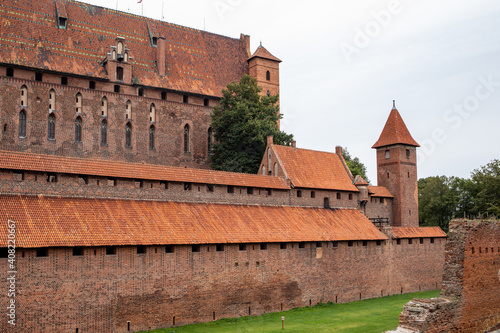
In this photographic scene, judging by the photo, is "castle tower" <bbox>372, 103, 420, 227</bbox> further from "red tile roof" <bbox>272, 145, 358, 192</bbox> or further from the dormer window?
the dormer window

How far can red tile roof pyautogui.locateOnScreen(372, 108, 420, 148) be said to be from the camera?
41.3 meters

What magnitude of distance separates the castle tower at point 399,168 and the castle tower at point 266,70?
10600 millimetres

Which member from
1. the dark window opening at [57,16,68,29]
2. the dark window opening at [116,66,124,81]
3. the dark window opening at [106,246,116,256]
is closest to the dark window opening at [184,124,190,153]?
the dark window opening at [116,66,124,81]

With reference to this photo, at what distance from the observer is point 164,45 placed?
42.3 metres

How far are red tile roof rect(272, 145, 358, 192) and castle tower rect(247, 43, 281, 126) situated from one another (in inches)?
480

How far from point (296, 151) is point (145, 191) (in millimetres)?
12964

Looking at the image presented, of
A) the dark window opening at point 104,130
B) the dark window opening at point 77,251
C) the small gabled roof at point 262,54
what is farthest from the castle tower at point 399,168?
the dark window opening at point 77,251

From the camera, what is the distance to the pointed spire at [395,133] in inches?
1626

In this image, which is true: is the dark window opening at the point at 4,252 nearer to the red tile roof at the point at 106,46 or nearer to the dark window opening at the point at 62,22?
the red tile roof at the point at 106,46

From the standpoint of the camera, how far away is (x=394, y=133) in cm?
4156

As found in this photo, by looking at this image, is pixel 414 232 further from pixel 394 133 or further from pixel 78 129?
pixel 78 129

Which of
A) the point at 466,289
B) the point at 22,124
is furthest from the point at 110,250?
the point at 22,124

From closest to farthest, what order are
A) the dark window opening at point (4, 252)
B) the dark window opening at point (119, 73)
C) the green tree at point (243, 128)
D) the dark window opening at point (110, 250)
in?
1. the dark window opening at point (4, 252)
2. the dark window opening at point (110, 250)
3. the green tree at point (243, 128)
4. the dark window opening at point (119, 73)

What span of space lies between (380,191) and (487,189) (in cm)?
1593
